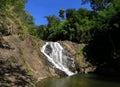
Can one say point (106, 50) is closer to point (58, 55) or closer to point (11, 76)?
point (58, 55)

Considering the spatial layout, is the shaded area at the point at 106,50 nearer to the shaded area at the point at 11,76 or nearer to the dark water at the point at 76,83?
the dark water at the point at 76,83

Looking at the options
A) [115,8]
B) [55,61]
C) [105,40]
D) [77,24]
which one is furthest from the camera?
[77,24]

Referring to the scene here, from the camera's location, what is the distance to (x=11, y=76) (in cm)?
1608

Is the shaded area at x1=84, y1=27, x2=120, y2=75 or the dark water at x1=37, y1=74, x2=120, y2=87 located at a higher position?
the shaded area at x1=84, y1=27, x2=120, y2=75

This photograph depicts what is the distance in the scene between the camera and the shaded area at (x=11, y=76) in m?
14.8

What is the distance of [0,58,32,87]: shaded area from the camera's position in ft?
48.5

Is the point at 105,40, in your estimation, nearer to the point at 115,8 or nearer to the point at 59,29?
the point at 115,8

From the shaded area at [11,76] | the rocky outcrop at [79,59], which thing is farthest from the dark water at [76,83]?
the rocky outcrop at [79,59]

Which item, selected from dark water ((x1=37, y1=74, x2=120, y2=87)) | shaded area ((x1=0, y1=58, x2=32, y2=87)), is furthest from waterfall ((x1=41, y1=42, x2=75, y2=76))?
shaded area ((x1=0, y1=58, x2=32, y2=87))

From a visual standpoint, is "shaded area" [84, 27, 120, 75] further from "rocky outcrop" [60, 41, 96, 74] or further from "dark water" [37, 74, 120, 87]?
"dark water" [37, 74, 120, 87]

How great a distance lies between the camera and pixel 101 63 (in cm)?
3866

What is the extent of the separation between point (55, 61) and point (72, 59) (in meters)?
3.19

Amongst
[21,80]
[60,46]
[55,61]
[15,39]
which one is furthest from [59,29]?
[21,80]

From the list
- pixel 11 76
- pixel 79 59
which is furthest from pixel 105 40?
pixel 11 76
